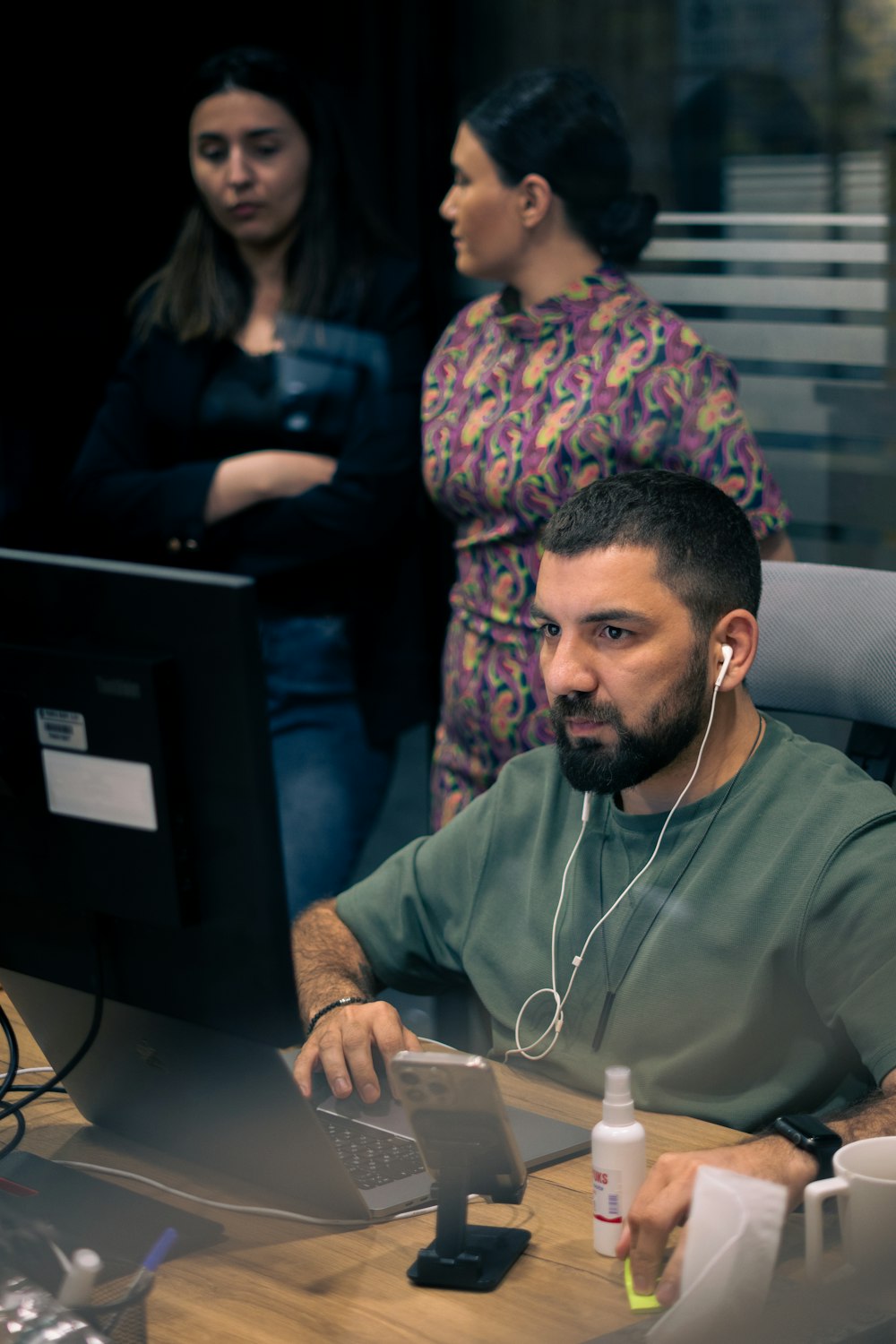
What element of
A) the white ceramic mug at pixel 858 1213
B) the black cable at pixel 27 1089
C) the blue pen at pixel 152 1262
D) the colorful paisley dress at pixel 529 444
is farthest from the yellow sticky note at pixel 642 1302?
the colorful paisley dress at pixel 529 444

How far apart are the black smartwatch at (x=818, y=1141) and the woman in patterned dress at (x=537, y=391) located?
3.71 ft

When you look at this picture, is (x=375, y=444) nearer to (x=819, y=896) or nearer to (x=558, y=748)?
(x=558, y=748)

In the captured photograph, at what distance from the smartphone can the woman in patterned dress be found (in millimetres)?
1185

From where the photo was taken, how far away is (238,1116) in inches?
53.4

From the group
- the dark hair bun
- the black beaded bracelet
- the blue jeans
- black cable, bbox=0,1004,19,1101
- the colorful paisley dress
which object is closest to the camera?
black cable, bbox=0,1004,19,1101

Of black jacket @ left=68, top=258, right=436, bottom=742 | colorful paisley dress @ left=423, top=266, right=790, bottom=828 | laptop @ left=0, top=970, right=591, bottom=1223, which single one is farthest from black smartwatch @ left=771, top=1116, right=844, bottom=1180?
black jacket @ left=68, top=258, right=436, bottom=742

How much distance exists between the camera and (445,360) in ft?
8.46

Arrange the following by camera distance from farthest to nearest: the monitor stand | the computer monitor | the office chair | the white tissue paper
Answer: the office chair
the monitor stand
the computer monitor
the white tissue paper

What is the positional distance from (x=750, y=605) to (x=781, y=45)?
1610 millimetres

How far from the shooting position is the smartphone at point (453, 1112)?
1.19 m

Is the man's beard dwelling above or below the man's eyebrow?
below

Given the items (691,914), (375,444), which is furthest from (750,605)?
(375,444)

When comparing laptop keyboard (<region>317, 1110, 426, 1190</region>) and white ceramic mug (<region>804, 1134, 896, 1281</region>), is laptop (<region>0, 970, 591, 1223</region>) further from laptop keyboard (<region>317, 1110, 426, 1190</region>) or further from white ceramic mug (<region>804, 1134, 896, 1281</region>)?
white ceramic mug (<region>804, 1134, 896, 1281</region>)

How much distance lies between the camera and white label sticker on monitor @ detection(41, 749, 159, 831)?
1213 mm
